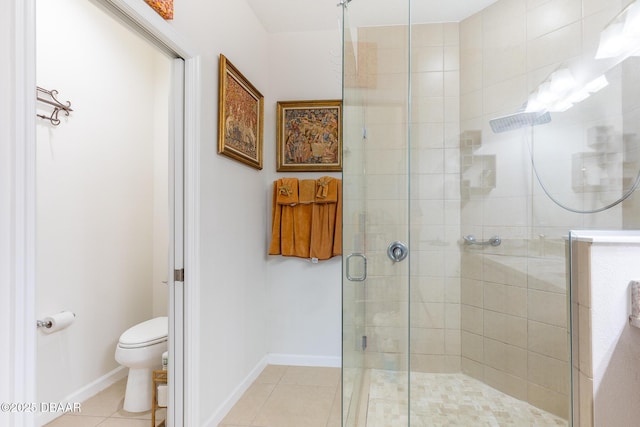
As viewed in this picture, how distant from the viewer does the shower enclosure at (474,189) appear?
1612mm

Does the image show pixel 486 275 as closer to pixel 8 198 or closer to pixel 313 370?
pixel 313 370

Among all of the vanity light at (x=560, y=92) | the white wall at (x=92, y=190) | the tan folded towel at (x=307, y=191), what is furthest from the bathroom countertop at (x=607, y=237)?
the white wall at (x=92, y=190)

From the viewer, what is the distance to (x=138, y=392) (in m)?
1.98

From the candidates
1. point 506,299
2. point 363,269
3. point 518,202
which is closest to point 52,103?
point 363,269

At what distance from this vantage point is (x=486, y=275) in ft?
6.48

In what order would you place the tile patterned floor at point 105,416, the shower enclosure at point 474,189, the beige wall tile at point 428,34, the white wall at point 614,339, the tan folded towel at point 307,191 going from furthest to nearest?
the tan folded towel at point 307,191 → the beige wall tile at point 428,34 → the tile patterned floor at point 105,416 → the shower enclosure at point 474,189 → the white wall at point 614,339

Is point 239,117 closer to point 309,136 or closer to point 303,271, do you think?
point 309,136

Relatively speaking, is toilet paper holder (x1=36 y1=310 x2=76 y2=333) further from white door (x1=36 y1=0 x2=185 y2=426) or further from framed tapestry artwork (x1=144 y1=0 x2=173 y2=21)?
framed tapestry artwork (x1=144 y1=0 x2=173 y2=21)

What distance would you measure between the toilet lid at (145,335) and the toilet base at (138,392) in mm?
176

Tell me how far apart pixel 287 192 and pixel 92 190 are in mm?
1333

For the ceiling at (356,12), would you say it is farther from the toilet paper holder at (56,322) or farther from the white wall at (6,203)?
the toilet paper holder at (56,322)

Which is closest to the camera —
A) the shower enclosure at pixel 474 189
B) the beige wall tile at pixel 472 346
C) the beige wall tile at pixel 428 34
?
the shower enclosure at pixel 474 189

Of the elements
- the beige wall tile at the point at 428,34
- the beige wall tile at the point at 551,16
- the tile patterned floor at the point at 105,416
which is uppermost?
the beige wall tile at the point at 428,34

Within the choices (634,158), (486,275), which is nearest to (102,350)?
(486,275)
